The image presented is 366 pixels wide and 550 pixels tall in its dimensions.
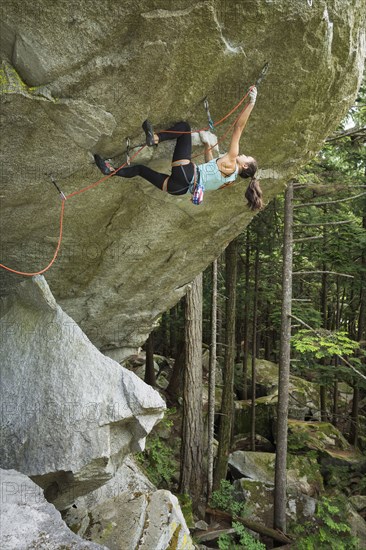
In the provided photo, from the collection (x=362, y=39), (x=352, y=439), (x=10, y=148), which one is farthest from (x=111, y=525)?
(x=352, y=439)

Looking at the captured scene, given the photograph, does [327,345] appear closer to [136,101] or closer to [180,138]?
[180,138]

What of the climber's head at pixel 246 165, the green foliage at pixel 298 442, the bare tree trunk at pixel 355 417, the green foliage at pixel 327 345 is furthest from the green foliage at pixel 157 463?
the climber's head at pixel 246 165

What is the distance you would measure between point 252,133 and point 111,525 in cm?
589

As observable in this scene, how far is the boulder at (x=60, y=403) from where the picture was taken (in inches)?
185

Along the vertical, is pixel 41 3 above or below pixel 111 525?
above

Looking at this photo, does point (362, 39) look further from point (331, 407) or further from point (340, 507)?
point (331, 407)

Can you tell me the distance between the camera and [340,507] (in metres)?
9.59

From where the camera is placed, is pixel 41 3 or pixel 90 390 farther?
pixel 90 390

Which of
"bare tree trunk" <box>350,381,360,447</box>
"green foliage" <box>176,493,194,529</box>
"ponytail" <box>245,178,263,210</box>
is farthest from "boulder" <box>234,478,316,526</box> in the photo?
"ponytail" <box>245,178,263,210</box>

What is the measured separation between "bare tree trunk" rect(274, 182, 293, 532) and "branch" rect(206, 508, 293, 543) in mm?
165

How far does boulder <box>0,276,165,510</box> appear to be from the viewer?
4.70 m

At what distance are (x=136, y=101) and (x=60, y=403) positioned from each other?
364 centimetres

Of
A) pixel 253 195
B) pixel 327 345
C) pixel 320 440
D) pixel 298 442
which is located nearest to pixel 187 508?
pixel 327 345

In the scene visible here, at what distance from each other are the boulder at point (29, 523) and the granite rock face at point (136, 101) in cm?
324
